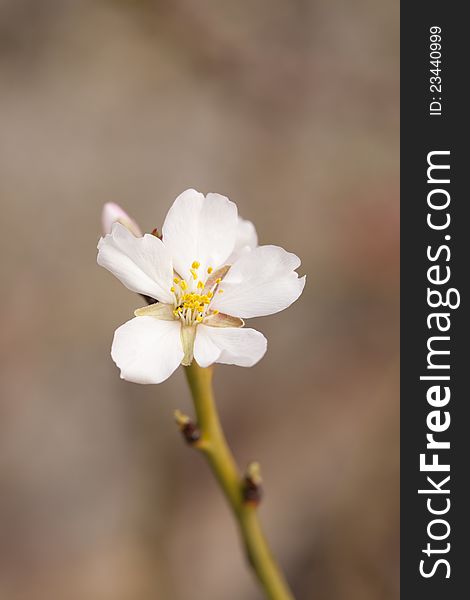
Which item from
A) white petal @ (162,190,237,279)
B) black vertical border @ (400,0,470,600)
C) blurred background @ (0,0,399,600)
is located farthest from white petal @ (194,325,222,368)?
blurred background @ (0,0,399,600)

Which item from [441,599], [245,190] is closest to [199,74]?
[245,190]

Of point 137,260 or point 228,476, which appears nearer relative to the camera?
point 137,260

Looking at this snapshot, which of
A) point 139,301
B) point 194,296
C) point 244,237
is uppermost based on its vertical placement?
point 139,301

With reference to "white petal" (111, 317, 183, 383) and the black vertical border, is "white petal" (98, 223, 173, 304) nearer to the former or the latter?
"white petal" (111, 317, 183, 383)

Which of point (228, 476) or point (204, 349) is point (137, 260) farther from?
point (228, 476)

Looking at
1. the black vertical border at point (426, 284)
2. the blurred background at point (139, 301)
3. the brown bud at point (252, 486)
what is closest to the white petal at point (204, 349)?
the brown bud at point (252, 486)

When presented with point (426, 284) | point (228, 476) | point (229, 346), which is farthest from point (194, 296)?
point (426, 284)

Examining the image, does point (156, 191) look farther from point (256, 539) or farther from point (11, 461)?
point (256, 539)
